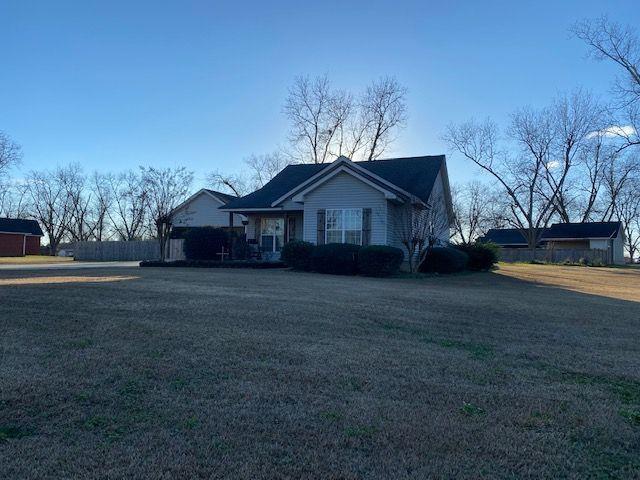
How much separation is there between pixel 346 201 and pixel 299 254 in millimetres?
3416

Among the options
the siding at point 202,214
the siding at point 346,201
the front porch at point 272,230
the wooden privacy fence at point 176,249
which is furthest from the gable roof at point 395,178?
the siding at point 202,214

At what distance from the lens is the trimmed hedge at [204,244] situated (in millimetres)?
23578

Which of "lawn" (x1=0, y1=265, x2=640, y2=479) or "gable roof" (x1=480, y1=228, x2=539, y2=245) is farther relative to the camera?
"gable roof" (x1=480, y1=228, x2=539, y2=245)

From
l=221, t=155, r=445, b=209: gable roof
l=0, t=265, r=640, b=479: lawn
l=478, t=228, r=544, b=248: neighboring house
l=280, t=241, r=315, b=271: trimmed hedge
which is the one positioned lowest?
l=0, t=265, r=640, b=479: lawn

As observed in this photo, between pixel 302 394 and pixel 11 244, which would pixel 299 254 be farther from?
pixel 11 244

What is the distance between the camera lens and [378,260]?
17438 millimetres

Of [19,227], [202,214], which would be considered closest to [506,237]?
[202,214]

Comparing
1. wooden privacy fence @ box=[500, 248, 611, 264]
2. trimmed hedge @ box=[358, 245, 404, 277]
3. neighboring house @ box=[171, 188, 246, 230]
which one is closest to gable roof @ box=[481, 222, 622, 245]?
wooden privacy fence @ box=[500, 248, 611, 264]

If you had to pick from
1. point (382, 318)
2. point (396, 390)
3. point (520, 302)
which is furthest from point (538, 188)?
point (396, 390)

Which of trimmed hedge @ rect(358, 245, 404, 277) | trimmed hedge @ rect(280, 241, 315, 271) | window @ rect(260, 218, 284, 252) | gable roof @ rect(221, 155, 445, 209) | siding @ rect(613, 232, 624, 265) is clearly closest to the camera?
trimmed hedge @ rect(358, 245, 404, 277)

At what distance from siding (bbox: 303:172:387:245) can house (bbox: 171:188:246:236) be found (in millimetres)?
14012

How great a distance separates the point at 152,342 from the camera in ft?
19.3

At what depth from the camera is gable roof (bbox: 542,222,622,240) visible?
5181 cm

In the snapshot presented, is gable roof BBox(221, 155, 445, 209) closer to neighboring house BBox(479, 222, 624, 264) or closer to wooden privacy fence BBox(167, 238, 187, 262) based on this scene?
wooden privacy fence BBox(167, 238, 187, 262)
